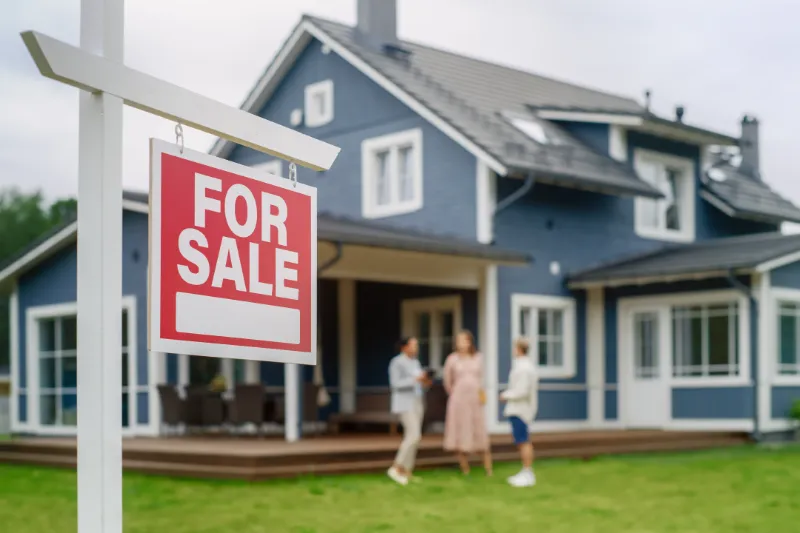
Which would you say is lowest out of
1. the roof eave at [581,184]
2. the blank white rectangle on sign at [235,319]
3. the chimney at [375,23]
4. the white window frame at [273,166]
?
the blank white rectangle on sign at [235,319]

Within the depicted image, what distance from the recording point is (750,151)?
24.3 m

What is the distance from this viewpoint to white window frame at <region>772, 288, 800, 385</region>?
54.4 feet

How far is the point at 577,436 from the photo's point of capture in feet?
51.4

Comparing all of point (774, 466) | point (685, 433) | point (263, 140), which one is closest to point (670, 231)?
point (685, 433)

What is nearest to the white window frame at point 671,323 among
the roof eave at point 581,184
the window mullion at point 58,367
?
the roof eave at point 581,184

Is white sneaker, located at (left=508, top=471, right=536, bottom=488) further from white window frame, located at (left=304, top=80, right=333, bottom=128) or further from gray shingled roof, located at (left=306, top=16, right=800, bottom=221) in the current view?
white window frame, located at (left=304, top=80, right=333, bottom=128)

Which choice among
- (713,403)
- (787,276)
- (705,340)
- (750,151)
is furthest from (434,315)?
(750,151)

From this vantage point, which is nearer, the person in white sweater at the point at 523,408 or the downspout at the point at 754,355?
the person in white sweater at the point at 523,408

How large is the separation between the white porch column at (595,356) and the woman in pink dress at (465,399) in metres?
5.80

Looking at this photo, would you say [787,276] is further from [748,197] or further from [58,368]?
[58,368]

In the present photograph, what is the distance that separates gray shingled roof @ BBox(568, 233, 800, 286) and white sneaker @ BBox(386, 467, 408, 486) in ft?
21.3

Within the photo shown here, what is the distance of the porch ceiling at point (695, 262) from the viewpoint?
16089 millimetres

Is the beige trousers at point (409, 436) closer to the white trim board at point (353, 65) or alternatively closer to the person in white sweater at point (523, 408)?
the person in white sweater at point (523, 408)

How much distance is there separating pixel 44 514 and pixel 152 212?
7.16 metres
